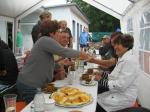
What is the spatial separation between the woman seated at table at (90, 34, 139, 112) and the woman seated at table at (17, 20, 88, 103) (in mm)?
591

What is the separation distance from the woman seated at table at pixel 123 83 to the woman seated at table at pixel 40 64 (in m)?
0.59

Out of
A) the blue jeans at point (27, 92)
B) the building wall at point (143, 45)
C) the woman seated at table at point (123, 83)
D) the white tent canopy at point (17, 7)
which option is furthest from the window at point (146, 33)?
the white tent canopy at point (17, 7)

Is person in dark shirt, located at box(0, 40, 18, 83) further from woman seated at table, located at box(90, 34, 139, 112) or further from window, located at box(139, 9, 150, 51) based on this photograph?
window, located at box(139, 9, 150, 51)

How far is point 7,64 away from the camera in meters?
3.68

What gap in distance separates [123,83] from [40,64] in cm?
84

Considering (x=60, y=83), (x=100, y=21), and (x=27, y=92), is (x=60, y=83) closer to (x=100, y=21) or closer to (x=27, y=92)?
(x=27, y=92)

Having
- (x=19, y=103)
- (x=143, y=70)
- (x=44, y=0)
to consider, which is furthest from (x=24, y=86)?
(x=44, y=0)

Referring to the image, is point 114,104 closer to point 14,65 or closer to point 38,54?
point 38,54

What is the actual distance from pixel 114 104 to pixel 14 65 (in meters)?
1.43

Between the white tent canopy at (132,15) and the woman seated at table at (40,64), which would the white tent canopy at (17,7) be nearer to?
the white tent canopy at (132,15)

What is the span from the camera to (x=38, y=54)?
2861mm

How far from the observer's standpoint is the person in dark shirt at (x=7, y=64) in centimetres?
367

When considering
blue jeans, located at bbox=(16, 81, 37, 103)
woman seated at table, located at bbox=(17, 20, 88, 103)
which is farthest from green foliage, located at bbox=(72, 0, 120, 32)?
blue jeans, located at bbox=(16, 81, 37, 103)

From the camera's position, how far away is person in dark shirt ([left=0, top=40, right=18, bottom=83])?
367cm
